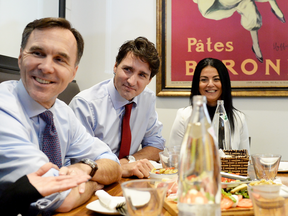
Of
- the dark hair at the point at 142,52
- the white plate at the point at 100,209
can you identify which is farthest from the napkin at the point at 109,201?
the dark hair at the point at 142,52

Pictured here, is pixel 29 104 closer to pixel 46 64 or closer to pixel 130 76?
pixel 46 64

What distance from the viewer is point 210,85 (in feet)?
7.78

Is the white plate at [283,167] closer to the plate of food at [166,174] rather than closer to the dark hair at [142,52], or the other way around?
the plate of food at [166,174]

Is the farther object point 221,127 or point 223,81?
point 223,81

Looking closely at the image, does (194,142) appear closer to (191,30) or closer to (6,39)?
(6,39)

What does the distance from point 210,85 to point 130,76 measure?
77 cm

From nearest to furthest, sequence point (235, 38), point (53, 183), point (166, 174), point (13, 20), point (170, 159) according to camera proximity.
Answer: point (53, 183) → point (166, 174) → point (170, 159) → point (13, 20) → point (235, 38)

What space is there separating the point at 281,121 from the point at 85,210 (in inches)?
104

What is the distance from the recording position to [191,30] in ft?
10.2

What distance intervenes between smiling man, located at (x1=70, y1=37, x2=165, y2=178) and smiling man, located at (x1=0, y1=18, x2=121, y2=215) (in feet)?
1.59

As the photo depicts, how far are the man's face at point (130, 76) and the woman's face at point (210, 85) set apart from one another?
0.62m

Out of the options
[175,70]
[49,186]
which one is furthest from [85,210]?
[175,70]

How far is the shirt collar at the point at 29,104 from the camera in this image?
1.12 meters

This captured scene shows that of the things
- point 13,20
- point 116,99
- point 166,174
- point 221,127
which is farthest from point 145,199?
point 13,20
